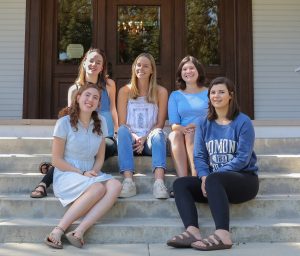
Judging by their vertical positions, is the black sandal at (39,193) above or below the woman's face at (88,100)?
below

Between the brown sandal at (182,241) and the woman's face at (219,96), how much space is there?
0.94 metres

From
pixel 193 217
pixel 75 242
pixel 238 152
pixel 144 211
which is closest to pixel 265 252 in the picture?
pixel 193 217

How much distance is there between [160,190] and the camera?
313 cm

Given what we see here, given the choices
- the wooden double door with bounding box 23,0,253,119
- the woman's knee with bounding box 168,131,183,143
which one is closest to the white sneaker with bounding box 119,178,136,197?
the woman's knee with bounding box 168,131,183,143

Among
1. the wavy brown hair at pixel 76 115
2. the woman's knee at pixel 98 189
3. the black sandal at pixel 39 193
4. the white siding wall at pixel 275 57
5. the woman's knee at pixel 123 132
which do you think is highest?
→ the white siding wall at pixel 275 57

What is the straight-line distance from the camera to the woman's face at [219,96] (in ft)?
9.98

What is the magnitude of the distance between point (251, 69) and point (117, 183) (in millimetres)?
3502

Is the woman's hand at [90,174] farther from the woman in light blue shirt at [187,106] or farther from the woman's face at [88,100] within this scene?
the woman in light blue shirt at [187,106]

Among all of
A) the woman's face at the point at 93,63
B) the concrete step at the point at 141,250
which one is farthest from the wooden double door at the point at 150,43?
the concrete step at the point at 141,250

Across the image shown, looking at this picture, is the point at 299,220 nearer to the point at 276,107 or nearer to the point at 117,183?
the point at 117,183

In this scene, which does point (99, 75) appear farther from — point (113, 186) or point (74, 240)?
point (74, 240)

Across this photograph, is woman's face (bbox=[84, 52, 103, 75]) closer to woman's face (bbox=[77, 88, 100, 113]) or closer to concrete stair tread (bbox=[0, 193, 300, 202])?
woman's face (bbox=[77, 88, 100, 113])

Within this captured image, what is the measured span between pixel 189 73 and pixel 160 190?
1.05m

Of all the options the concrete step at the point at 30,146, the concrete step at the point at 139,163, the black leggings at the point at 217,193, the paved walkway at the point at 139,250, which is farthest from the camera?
the concrete step at the point at 30,146
